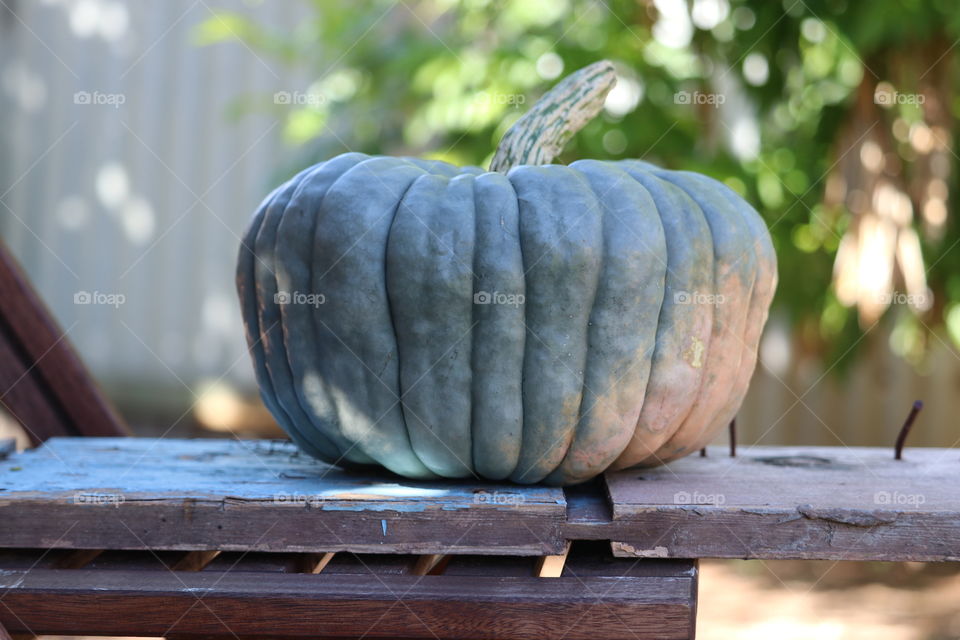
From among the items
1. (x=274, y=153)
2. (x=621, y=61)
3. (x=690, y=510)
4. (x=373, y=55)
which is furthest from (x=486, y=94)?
(x=274, y=153)

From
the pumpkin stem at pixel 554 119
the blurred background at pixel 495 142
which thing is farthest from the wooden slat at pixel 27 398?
the blurred background at pixel 495 142

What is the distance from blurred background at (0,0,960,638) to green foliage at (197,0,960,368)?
0.03ft

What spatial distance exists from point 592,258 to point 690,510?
321 millimetres

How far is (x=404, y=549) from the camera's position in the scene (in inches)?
45.0

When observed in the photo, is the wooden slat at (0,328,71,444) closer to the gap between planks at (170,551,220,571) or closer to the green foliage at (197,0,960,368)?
the gap between planks at (170,551,220,571)

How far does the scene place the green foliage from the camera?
2.92m

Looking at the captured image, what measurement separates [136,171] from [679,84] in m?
3.10

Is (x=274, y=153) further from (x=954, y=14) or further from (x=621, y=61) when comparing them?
(x=954, y=14)

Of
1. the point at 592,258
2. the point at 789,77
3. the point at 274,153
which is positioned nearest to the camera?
the point at 592,258

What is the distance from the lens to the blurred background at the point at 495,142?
2.98m

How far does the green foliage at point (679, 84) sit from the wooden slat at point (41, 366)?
1.48 m

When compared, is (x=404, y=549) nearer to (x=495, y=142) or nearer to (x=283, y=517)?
(x=283, y=517)

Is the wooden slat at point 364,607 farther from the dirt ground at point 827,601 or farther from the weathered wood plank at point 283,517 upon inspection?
the dirt ground at point 827,601

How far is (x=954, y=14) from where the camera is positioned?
2.68 meters
